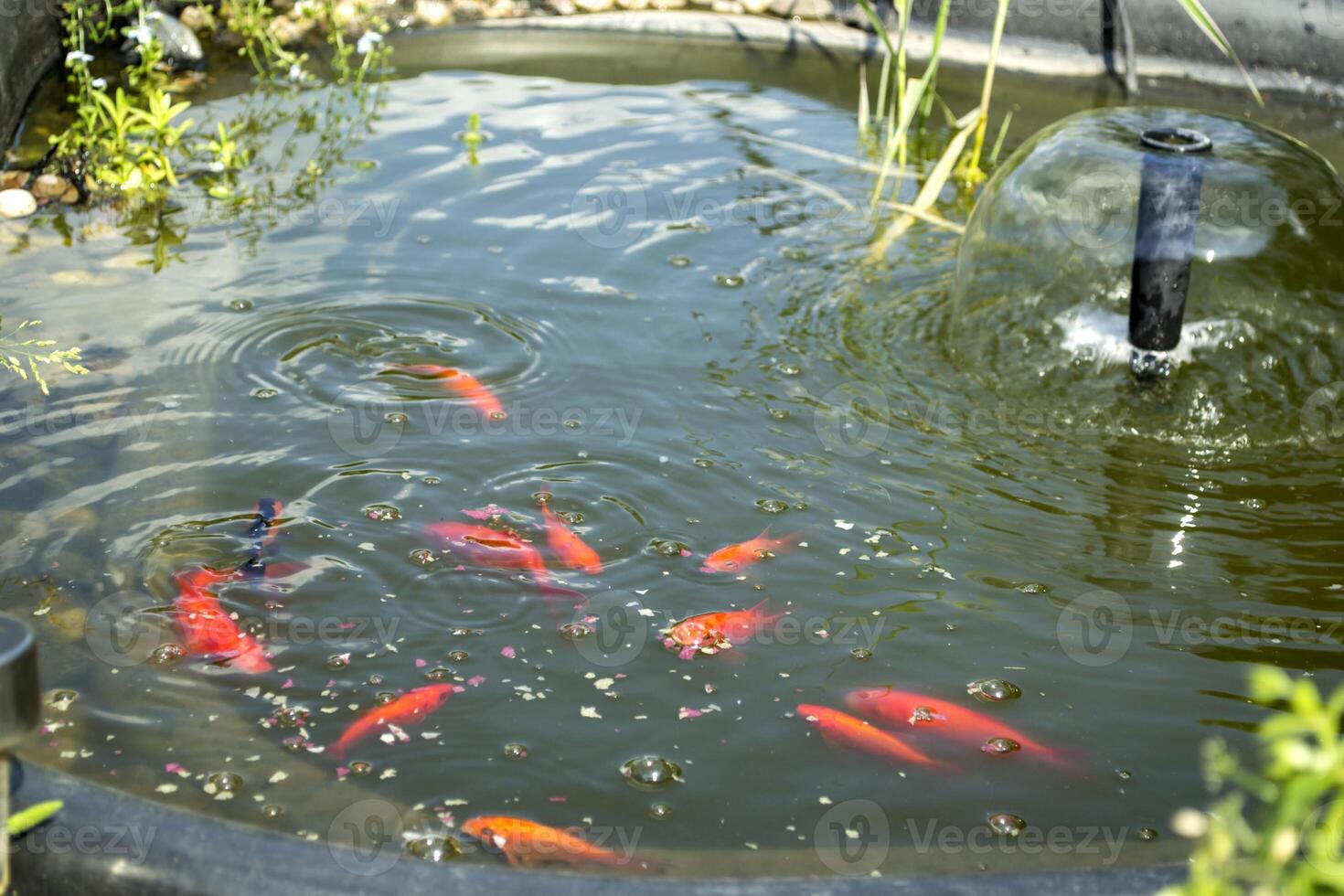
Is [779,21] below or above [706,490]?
above

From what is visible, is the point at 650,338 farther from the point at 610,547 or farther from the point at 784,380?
the point at 610,547

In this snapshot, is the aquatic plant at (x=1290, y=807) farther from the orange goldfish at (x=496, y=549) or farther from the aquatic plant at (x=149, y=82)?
the aquatic plant at (x=149, y=82)

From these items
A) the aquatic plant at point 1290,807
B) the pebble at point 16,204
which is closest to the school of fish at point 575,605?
the aquatic plant at point 1290,807

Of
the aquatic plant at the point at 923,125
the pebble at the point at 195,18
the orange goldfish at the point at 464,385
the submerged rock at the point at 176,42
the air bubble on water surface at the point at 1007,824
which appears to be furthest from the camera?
the pebble at the point at 195,18

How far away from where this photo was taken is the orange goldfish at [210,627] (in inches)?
128

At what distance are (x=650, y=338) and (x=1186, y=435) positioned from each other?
1910mm

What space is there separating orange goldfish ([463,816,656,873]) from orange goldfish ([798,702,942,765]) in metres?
0.60

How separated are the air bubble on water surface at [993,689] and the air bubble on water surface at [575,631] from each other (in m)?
0.97

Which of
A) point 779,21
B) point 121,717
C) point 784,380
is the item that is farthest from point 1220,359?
point 779,21

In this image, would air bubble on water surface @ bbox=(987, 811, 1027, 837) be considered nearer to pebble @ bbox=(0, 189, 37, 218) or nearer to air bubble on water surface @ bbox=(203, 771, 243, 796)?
air bubble on water surface @ bbox=(203, 771, 243, 796)

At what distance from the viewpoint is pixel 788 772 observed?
9.58 ft

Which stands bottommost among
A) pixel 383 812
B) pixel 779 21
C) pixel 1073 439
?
pixel 383 812

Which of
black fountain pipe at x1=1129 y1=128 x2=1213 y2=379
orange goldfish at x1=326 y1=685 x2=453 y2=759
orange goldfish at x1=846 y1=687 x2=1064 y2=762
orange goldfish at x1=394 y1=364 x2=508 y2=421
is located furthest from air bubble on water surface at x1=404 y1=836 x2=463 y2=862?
black fountain pipe at x1=1129 y1=128 x2=1213 y2=379

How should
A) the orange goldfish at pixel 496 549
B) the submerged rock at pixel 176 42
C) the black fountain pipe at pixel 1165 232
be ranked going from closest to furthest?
the orange goldfish at pixel 496 549 < the black fountain pipe at pixel 1165 232 < the submerged rock at pixel 176 42
